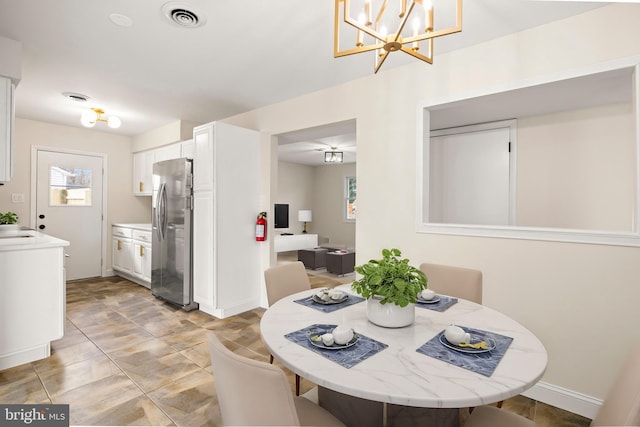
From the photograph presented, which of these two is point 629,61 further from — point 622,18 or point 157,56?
point 157,56

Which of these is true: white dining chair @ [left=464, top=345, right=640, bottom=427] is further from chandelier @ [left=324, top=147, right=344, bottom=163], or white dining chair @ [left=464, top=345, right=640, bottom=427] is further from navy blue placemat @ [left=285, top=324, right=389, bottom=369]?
chandelier @ [left=324, top=147, right=344, bottom=163]

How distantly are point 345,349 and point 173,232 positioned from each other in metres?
3.27

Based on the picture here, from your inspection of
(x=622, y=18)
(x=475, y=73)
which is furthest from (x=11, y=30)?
(x=622, y=18)

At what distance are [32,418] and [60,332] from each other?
1033 millimetres

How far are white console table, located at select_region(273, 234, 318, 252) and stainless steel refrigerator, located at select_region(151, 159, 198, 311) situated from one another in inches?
90.0

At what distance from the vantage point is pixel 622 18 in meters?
1.87

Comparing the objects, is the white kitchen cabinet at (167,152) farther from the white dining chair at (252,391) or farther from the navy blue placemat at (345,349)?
the white dining chair at (252,391)

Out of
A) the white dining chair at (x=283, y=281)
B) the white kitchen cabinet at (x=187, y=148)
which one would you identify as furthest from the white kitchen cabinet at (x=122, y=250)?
the white dining chair at (x=283, y=281)

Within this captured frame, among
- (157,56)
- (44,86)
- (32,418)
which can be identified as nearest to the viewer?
(32,418)

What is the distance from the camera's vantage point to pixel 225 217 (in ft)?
11.6

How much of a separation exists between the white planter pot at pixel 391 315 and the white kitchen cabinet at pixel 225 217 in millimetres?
2475

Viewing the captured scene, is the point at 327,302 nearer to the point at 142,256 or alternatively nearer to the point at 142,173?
the point at 142,256

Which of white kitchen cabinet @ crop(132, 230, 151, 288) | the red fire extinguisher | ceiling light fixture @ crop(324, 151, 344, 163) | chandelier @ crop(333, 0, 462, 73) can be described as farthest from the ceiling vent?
ceiling light fixture @ crop(324, 151, 344, 163)

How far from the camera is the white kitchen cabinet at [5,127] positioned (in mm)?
2375
